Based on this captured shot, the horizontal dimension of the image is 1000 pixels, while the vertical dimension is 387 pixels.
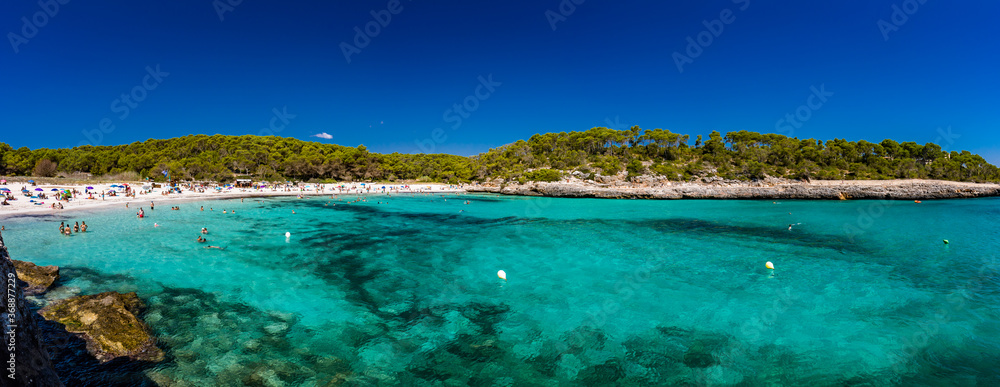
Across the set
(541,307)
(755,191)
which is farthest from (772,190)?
(541,307)

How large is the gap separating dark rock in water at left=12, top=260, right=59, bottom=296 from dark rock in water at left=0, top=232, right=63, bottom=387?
10.8 m

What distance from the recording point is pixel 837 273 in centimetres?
1498

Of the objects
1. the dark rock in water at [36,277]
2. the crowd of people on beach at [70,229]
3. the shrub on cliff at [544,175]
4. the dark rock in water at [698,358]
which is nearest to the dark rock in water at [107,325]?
the dark rock in water at [36,277]

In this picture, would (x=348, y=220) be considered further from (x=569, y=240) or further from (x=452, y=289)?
(x=452, y=289)

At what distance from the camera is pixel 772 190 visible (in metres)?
59.3

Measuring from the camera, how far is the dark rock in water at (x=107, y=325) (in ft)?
25.3

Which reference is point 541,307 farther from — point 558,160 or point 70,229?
point 558,160

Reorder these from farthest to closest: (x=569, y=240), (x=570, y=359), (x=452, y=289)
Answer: (x=569, y=240) → (x=452, y=289) → (x=570, y=359)

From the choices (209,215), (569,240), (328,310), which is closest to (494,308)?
(328,310)

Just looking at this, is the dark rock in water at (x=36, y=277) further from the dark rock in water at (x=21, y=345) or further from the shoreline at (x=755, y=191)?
the shoreline at (x=755, y=191)

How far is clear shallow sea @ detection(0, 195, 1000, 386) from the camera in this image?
777cm

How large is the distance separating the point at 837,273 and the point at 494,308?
14237 millimetres

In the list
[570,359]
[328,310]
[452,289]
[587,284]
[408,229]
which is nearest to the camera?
[570,359]

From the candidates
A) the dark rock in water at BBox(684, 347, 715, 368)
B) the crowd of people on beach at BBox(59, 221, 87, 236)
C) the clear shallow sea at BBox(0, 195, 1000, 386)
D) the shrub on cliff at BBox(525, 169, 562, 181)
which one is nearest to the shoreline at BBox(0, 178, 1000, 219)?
the shrub on cliff at BBox(525, 169, 562, 181)
